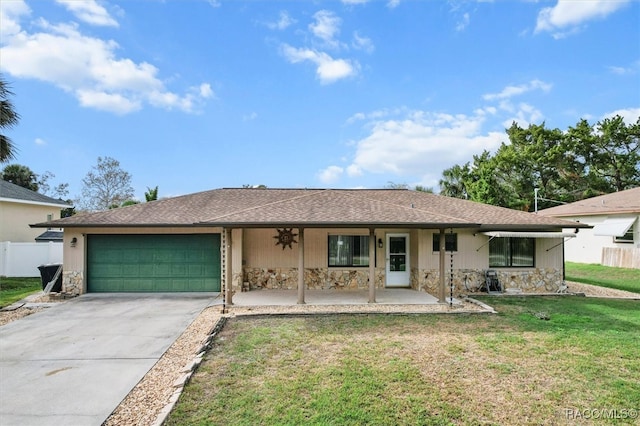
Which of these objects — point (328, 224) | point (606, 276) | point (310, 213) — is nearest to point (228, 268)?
point (310, 213)

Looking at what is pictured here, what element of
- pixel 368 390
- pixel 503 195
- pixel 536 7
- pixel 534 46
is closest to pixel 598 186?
pixel 503 195

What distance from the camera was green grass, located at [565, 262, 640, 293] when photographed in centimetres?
1365

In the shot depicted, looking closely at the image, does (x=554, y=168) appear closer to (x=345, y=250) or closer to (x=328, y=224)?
(x=345, y=250)

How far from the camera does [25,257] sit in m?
15.8

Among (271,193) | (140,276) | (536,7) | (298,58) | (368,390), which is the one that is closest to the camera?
(368,390)

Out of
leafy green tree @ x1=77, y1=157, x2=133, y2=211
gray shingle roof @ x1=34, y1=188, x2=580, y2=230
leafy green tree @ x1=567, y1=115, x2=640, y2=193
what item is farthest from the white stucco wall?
leafy green tree @ x1=77, y1=157, x2=133, y2=211

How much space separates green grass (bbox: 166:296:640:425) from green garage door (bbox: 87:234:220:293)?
443cm

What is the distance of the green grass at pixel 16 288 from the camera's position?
35.7ft

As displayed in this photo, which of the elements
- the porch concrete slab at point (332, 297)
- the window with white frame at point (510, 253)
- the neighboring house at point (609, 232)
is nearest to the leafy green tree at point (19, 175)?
the porch concrete slab at point (332, 297)

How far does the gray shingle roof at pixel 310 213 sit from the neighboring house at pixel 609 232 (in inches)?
334

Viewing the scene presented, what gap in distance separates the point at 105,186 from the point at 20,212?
1966cm

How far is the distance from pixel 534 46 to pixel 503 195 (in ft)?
63.2

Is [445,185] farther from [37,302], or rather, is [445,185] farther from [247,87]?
[37,302]

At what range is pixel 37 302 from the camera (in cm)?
1050
